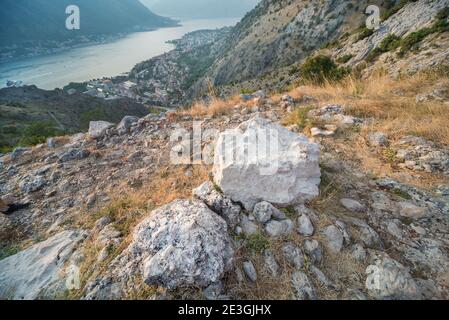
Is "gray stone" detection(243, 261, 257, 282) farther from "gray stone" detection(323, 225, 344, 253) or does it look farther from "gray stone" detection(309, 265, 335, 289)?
"gray stone" detection(323, 225, 344, 253)

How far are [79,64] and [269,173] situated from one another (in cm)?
9061

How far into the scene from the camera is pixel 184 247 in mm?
1865

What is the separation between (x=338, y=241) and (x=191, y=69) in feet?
274

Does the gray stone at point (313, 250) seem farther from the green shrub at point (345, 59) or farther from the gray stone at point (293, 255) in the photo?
the green shrub at point (345, 59)

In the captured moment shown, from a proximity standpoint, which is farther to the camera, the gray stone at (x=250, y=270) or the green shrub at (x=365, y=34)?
the green shrub at (x=365, y=34)

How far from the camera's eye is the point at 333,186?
2695 mm

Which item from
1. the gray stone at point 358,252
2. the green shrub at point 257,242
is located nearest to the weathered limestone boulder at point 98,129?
the green shrub at point 257,242

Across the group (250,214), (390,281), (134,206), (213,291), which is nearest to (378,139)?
(390,281)

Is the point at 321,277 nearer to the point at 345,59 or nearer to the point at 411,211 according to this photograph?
the point at 411,211

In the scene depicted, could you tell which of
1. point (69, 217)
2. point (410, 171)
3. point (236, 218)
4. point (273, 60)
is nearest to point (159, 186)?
point (69, 217)

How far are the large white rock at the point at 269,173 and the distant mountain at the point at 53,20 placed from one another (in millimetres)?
120151

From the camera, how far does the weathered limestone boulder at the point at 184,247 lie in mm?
1755
